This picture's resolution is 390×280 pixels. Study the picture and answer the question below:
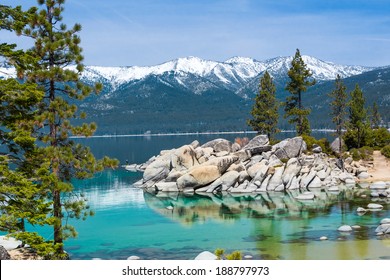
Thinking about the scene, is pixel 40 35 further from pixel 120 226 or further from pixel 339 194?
pixel 339 194

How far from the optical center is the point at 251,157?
262 feet

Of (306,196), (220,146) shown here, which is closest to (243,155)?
(220,146)

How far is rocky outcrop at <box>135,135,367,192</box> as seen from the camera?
2768 inches

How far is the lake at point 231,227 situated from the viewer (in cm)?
3444

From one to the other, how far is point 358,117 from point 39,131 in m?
72.0

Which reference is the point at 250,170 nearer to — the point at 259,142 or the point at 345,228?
the point at 259,142

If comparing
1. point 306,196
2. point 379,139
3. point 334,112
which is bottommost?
point 306,196

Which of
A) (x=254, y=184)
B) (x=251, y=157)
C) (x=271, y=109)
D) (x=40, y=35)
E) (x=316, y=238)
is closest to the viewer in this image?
(x=40, y=35)

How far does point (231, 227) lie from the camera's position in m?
44.5

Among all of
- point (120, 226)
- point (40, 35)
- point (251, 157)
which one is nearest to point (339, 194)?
point (251, 157)

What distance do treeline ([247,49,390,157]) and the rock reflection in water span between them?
71.2 feet
